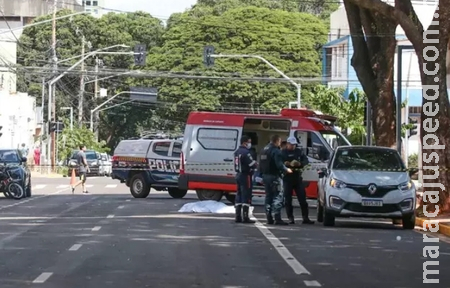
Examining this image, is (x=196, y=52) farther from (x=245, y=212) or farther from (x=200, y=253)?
(x=200, y=253)

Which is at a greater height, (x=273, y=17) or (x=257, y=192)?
(x=273, y=17)

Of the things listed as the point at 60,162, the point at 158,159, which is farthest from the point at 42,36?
the point at 158,159

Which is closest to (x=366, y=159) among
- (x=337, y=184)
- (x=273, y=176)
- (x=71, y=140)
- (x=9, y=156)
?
(x=337, y=184)

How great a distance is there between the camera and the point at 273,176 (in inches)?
896

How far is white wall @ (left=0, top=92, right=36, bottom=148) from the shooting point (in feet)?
225

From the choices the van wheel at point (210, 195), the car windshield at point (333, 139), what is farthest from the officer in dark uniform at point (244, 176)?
the van wheel at point (210, 195)

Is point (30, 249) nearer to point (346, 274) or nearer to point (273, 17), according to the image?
point (346, 274)

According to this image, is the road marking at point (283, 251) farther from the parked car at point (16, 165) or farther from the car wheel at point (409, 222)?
the parked car at point (16, 165)

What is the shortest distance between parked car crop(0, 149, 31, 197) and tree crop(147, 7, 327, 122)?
34.9 m

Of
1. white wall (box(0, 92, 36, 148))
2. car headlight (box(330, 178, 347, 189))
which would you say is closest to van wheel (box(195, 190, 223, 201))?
car headlight (box(330, 178, 347, 189))

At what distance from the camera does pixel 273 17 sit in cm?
7506

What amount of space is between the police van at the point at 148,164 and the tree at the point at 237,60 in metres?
35.2

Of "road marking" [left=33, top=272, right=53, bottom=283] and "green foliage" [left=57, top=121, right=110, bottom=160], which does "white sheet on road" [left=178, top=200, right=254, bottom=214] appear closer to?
"road marking" [left=33, top=272, right=53, bottom=283]

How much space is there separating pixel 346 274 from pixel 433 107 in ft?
36.0
